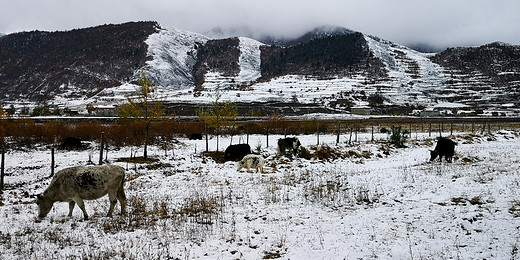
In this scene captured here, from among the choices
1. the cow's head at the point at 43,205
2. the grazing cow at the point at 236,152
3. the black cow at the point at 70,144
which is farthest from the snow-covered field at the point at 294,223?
the black cow at the point at 70,144

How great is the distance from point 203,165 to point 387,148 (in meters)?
15.4

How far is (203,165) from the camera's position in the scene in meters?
17.8

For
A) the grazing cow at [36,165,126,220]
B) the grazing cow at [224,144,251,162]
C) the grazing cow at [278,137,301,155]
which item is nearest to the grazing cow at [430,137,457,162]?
the grazing cow at [278,137,301,155]

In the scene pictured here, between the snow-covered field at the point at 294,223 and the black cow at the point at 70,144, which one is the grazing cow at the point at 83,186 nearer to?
the snow-covered field at the point at 294,223

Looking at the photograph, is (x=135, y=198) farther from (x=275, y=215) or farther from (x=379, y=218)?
(x=379, y=218)

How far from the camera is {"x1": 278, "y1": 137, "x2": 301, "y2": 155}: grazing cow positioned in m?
19.9

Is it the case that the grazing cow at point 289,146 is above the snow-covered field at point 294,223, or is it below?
above

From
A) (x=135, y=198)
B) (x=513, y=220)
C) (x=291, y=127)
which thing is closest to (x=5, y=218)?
(x=135, y=198)

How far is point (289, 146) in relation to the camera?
2012cm

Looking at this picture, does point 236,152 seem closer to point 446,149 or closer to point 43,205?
point 43,205

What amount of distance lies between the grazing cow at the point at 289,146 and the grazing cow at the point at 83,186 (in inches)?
524

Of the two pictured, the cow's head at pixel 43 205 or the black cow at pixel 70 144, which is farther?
the black cow at pixel 70 144

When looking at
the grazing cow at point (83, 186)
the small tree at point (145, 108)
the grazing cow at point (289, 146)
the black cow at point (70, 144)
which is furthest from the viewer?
the black cow at point (70, 144)

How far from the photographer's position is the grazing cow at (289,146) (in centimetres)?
1991
